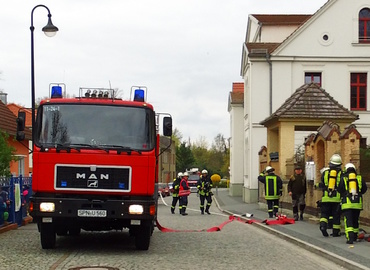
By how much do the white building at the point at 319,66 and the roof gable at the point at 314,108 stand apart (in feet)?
32.0

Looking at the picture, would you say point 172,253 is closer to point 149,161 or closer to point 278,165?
point 149,161

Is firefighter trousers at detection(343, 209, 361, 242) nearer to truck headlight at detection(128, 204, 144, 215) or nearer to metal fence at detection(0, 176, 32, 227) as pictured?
truck headlight at detection(128, 204, 144, 215)

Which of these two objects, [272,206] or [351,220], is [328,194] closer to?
[351,220]

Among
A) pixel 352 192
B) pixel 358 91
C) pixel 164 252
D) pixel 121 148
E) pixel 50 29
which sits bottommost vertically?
pixel 164 252

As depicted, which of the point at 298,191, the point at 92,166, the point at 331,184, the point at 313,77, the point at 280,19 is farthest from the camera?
the point at 280,19

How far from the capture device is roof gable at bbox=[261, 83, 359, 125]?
2727 cm

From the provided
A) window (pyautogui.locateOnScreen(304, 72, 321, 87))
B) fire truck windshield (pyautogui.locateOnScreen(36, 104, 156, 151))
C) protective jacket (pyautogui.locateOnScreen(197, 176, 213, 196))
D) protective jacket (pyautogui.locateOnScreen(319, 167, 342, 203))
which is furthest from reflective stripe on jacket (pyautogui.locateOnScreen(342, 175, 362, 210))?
window (pyautogui.locateOnScreen(304, 72, 321, 87))

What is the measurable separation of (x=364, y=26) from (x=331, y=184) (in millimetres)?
25230

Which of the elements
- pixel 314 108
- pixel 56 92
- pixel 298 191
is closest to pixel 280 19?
pixel 314 108

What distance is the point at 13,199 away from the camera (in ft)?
63.1

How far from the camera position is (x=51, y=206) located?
12570 mm

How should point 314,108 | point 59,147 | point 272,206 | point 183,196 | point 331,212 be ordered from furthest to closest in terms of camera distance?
point 183,196 → point 314,108 → point 272,206 → point 331,212 → point 59,147

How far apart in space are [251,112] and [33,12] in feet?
60.2

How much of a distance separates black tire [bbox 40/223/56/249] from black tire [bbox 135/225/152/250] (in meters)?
1.73
